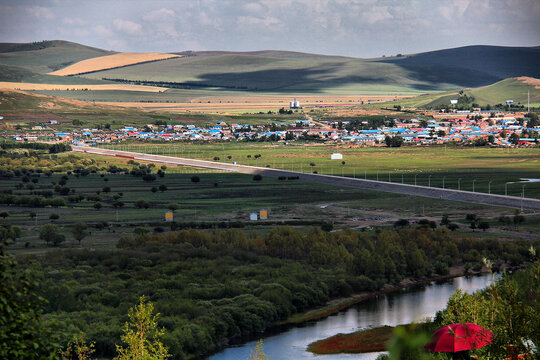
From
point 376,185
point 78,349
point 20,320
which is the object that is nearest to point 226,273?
point 78,349

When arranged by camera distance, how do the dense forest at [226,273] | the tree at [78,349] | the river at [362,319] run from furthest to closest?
the dense forest at [226,273] → the river at [362,319] → the tree at [78,349]

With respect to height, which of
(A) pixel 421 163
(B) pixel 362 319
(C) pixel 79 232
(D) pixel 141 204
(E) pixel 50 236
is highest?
(A) pixel 421 163

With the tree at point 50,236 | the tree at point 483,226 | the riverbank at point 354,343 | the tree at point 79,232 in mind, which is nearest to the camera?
the riverbank at point 354,343

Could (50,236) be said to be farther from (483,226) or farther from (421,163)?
(421,163)

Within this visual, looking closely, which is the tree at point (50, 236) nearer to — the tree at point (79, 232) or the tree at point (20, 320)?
the tree at point (79, 232)

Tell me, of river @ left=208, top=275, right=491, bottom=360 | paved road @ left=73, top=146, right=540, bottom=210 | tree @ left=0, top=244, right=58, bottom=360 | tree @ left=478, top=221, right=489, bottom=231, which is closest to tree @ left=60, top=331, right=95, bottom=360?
tree @ left=0, top=244, right=58, bottom=360

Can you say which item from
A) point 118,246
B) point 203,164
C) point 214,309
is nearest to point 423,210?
point 118,246

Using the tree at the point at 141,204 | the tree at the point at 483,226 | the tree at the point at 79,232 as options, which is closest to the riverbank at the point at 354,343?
the tree at the point at 483,226
